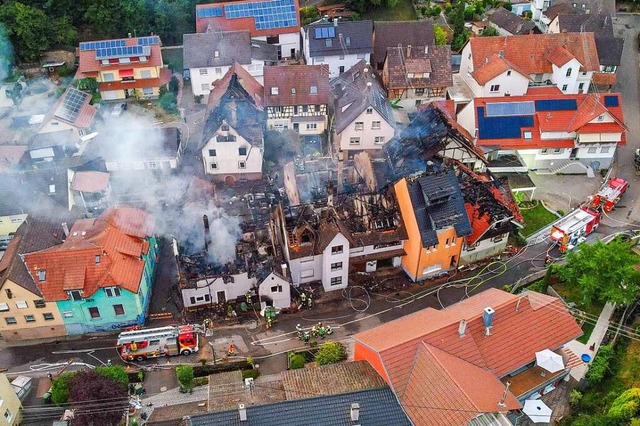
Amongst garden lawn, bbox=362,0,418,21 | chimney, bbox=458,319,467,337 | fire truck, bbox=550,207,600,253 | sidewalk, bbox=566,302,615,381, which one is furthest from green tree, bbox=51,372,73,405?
garden lawn, bbox=362,0,418,21

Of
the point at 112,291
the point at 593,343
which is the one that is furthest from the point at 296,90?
the point at 593,343

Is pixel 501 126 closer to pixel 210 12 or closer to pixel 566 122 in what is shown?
pixel 566 122

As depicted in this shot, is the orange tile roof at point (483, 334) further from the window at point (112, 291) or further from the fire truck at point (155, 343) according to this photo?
the window at point (112, 291)

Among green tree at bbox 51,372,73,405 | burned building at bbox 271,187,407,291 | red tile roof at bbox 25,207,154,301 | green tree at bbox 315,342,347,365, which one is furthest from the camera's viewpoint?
burned building at bbox 271,187,407,291

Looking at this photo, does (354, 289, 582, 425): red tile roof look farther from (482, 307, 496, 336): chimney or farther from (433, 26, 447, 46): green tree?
(433, 26, 447, 46): green tree

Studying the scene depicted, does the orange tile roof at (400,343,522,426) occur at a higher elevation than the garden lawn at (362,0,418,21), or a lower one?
lower

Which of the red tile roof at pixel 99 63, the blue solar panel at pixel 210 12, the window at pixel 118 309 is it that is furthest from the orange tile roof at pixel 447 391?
the blue solar panel at pixel 210 12

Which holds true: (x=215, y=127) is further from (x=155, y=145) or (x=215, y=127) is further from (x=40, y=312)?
(x=40, y=312)
